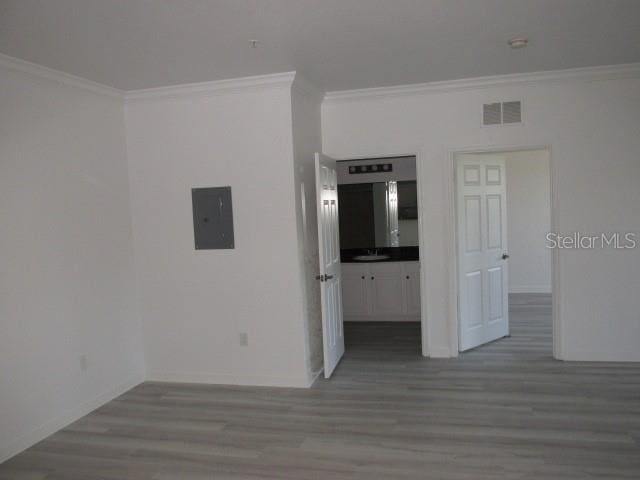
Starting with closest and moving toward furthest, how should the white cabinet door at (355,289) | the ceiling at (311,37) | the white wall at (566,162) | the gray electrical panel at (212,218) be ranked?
the ceiling at (311,37) → the gray electrical panel at (212,218) → the white wall at (566,162) → the white cabinet door at (355,289)

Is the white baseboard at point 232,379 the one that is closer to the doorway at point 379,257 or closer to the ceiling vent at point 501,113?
the doorway at point 379,257

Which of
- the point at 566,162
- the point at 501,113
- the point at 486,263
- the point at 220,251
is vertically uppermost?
the point at 501,113

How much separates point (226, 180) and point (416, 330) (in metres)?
3.11

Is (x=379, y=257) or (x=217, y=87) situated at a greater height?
(x=217, y=87)

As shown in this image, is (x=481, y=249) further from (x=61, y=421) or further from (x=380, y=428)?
(x=61, y=421)

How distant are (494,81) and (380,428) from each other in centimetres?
333

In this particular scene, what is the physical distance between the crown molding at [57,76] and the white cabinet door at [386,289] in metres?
3.74

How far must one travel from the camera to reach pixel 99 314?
14.7 ft

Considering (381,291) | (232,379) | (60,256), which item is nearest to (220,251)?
(232,379)

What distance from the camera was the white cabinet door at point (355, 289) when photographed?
22.7ft

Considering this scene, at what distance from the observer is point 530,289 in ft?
28.3

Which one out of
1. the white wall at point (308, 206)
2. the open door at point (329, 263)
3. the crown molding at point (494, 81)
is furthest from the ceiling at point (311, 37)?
the open door at point (329, 263)

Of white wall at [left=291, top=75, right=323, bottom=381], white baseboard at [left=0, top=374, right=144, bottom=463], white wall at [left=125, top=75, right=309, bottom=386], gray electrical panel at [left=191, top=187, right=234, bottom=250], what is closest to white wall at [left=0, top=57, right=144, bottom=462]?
white baseboard at [left=0, top=374, right=144, bottom=463]

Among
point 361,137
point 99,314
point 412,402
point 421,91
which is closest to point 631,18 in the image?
point 421,91
